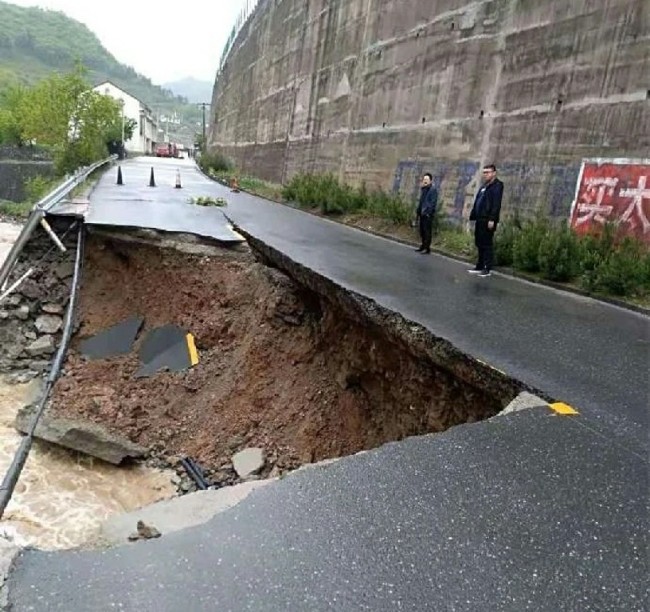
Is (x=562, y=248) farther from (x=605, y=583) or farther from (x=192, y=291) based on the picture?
(x=605, y=583)

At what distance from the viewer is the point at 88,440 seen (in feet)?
24.5

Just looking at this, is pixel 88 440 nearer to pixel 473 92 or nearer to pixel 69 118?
pixel 473 92

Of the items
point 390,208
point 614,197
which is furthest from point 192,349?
point 614,197

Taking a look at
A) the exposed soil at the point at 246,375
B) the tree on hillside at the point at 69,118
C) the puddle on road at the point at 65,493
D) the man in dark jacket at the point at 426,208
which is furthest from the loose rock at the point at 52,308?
the tree on hillside at the point at 69,118

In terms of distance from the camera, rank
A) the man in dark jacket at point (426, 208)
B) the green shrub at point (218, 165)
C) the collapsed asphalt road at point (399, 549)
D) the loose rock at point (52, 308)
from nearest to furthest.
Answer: the collapsed asphalt road at point (399, 549)
the loose rock at point (52, 308)
the man in dark jacket at point (426, 208)
the green shrub at point (218, 165)

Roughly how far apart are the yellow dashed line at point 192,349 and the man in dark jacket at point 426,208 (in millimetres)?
4654

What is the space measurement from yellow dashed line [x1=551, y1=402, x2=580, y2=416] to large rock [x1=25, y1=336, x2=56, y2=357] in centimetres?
852

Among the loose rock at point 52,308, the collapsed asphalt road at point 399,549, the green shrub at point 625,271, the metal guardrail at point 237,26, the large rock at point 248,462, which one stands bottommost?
the large rock at point 248,462

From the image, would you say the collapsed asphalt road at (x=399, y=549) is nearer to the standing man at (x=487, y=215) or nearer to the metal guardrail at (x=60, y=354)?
the metal guardrail at (x=60, y=354)

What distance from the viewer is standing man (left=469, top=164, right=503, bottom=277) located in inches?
357

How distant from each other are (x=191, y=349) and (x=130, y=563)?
695 cm

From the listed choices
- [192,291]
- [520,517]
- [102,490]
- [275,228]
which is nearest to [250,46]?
[275,228]

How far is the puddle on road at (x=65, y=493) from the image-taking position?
607cm

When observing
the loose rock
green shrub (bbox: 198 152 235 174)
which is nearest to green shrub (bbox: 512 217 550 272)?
the loose rock
